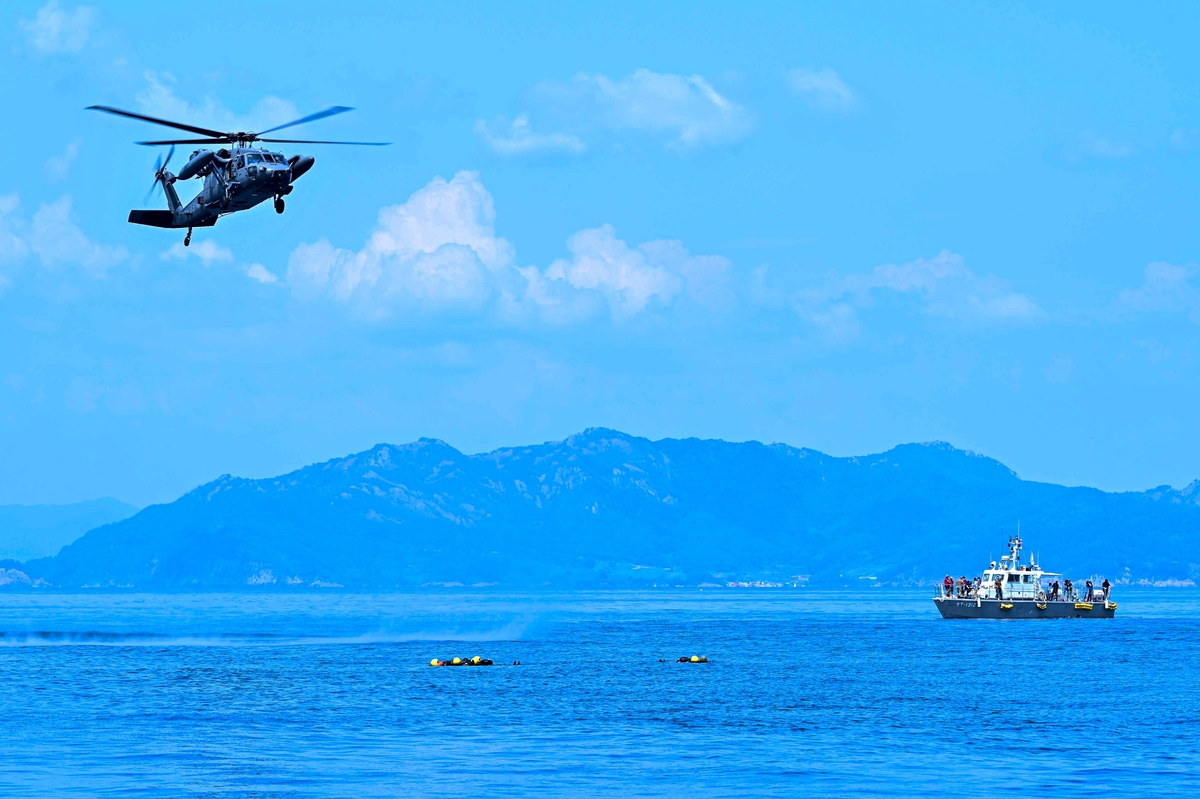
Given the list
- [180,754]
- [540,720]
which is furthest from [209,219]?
[540,720]

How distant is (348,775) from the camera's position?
53812 millimetres

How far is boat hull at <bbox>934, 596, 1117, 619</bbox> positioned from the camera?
514ft

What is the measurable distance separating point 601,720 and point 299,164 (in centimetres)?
2799

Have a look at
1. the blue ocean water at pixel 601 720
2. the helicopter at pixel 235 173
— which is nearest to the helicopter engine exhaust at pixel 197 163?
the helicopter at pixel 235 173

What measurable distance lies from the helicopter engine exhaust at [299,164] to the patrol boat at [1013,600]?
363ft

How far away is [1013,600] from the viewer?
513 ft

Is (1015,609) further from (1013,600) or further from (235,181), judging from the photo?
(235,181)

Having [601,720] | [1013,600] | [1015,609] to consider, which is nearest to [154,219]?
[601,720]

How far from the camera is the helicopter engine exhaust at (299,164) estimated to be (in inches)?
2234

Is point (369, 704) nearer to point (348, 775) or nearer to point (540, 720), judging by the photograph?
point (540, 720)

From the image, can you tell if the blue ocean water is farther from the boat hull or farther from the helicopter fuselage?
the boat hull

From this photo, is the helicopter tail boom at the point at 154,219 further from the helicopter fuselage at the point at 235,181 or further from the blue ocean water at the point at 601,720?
the blue ocean water at the point at 601,720

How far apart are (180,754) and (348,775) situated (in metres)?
8.61

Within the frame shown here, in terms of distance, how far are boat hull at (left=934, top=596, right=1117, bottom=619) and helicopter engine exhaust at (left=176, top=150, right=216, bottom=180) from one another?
112m
